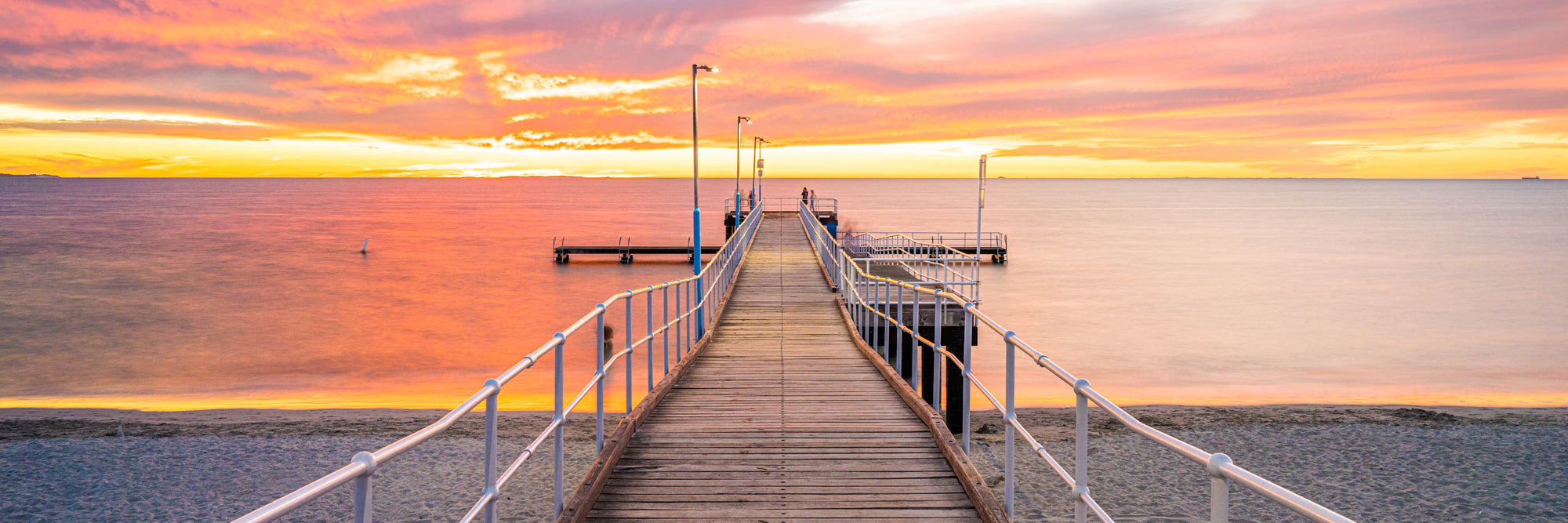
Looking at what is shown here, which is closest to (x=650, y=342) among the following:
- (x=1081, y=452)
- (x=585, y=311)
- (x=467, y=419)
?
(x=1081, y=452)

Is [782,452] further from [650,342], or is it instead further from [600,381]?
[650,342]

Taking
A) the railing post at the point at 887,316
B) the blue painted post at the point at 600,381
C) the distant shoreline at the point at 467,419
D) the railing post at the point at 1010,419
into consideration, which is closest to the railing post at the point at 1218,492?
the railing post at the point at 1010,419

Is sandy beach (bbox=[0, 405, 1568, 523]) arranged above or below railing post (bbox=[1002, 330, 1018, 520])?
below

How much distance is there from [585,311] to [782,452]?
30.8m

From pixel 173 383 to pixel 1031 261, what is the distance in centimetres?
4516

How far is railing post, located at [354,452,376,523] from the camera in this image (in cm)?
225

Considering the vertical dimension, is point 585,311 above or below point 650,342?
below

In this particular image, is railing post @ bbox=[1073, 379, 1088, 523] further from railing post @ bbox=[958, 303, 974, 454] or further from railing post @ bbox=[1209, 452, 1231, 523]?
railing post @ bbox=[958, 303, 974, 454]

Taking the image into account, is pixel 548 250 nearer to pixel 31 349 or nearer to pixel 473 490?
pixel 31 349

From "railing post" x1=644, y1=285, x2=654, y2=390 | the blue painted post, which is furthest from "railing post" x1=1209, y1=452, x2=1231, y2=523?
"railing post" x1=644, y1=285, x2=654, y2=390

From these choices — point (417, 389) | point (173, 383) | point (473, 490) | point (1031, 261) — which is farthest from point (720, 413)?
point (1031, 261)

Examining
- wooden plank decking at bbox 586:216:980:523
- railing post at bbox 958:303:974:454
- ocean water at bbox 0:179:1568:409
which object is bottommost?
ocean water at bbox 0:179:1568:409

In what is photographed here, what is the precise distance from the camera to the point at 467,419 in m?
15.7

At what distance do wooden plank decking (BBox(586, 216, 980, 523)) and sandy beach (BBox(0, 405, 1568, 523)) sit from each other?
329 cm
